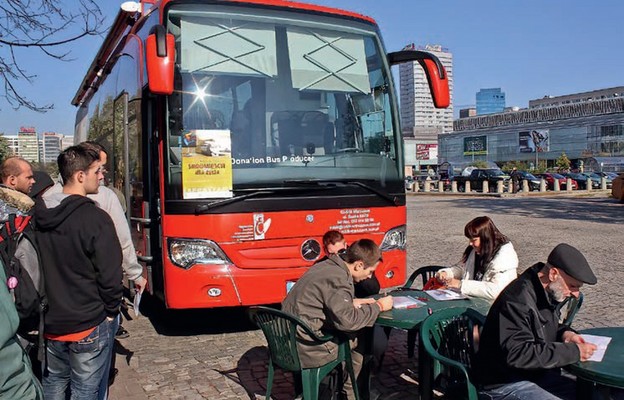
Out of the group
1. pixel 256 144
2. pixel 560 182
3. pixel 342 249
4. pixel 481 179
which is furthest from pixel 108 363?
pixel 560 182

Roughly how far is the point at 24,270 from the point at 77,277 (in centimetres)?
26

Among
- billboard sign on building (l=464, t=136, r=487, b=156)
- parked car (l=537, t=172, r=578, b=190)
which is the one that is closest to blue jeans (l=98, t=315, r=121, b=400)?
parked car (l=537, t=172, r=578, b=190)

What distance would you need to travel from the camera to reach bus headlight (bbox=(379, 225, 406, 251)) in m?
6.40

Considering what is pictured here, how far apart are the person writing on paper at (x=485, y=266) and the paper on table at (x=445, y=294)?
0.07 meters

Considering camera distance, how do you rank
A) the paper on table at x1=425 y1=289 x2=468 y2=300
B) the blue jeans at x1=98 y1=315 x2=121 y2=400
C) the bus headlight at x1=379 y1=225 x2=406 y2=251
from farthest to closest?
1. the bus headlight at x1=379 y1=225 x2=406 y2=251
2. the paper on table at x1=425 y1=289 x2=468 y2=300
3. the blue jeans at x1=98 y1=315 x2=121 y2=400

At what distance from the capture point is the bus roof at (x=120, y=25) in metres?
6.10

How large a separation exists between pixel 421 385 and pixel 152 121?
11.9 feet

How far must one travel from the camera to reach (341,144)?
6156 millimetres

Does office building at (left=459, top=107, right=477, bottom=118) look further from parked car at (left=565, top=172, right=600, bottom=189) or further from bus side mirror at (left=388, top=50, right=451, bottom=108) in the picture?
bus side mirror at (left=388, top=50, right=451, bottom=108)

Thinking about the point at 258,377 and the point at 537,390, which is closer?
the point at 537,390

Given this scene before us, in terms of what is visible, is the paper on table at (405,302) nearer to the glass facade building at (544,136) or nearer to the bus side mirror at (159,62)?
the bus side mirror at (159,62)

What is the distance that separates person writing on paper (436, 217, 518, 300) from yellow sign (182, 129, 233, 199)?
7.30 feet

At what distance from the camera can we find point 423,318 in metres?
4.14

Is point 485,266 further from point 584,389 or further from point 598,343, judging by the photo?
point 584,389
